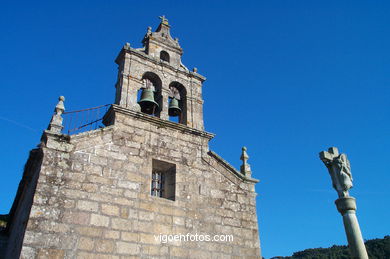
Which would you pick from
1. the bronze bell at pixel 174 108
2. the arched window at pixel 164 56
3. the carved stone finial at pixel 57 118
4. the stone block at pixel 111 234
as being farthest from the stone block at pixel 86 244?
the arched window at pixel 164 56

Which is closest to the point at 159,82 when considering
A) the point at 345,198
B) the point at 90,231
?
the point at 90,231

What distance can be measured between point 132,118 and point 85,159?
5.36 feet

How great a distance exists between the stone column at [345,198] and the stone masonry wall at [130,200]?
2.73 meters

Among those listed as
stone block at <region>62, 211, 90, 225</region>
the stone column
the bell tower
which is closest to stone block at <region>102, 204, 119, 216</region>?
stone block at <region>62, 211, 90, 225</region>

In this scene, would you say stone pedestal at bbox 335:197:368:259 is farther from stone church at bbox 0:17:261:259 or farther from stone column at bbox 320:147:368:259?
stone church at bbox 0:17:261:259

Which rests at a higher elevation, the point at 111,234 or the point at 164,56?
the point at 164,56

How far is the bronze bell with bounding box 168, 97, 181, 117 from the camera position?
31.4 feet

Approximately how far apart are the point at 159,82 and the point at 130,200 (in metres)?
3.76

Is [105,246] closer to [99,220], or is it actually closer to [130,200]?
[99,220]

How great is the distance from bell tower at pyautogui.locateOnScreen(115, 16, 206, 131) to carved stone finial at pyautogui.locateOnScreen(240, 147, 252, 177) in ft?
4.49

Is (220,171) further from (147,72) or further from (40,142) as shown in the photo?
(40,142)

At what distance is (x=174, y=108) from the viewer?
9570mm

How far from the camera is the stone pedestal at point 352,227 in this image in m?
5.54

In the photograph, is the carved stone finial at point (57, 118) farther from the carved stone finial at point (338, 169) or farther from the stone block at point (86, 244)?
the carved stone finial at point (338, 169)
